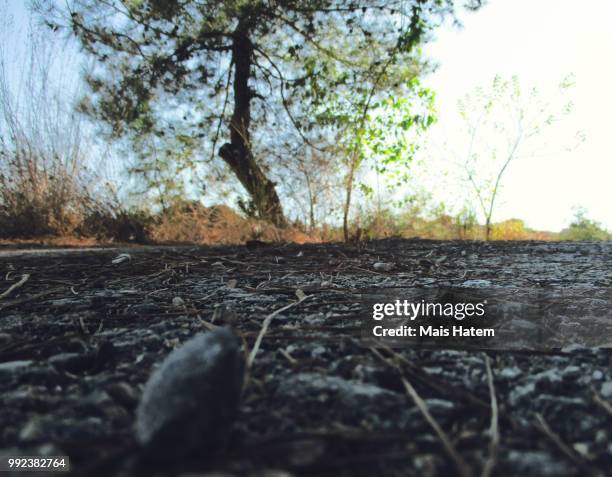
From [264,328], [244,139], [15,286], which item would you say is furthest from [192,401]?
[244,139]

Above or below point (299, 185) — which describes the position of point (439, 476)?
below

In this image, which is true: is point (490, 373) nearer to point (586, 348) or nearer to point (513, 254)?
point (586, 348)

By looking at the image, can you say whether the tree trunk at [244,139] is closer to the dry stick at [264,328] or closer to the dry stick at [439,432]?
the dry stick at [264,328]

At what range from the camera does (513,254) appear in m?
3.06

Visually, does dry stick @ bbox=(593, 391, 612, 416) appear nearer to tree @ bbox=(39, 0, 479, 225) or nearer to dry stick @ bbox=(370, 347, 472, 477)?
dry stick @ bbox=(370, 347, 472, 477)

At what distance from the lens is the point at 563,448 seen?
0.55 metres

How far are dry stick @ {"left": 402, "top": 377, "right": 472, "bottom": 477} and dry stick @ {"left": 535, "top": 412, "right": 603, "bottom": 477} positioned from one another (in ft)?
0.48

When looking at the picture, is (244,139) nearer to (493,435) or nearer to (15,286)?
(15,286)

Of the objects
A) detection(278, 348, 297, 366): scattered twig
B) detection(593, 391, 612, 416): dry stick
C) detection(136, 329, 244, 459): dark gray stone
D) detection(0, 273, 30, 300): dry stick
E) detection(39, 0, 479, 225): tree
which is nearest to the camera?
detection(136, 329, 244, 459): dark gray stone

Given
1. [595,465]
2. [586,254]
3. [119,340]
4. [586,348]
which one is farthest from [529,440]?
[586,254]

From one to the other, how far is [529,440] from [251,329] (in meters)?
0.67

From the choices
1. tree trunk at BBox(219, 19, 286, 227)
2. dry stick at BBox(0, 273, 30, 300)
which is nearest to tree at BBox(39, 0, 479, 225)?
tree trunk at BBox(219, 19, 286, 227)

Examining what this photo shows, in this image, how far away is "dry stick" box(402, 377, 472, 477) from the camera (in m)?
0.50

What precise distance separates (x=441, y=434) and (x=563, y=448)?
0.16m
